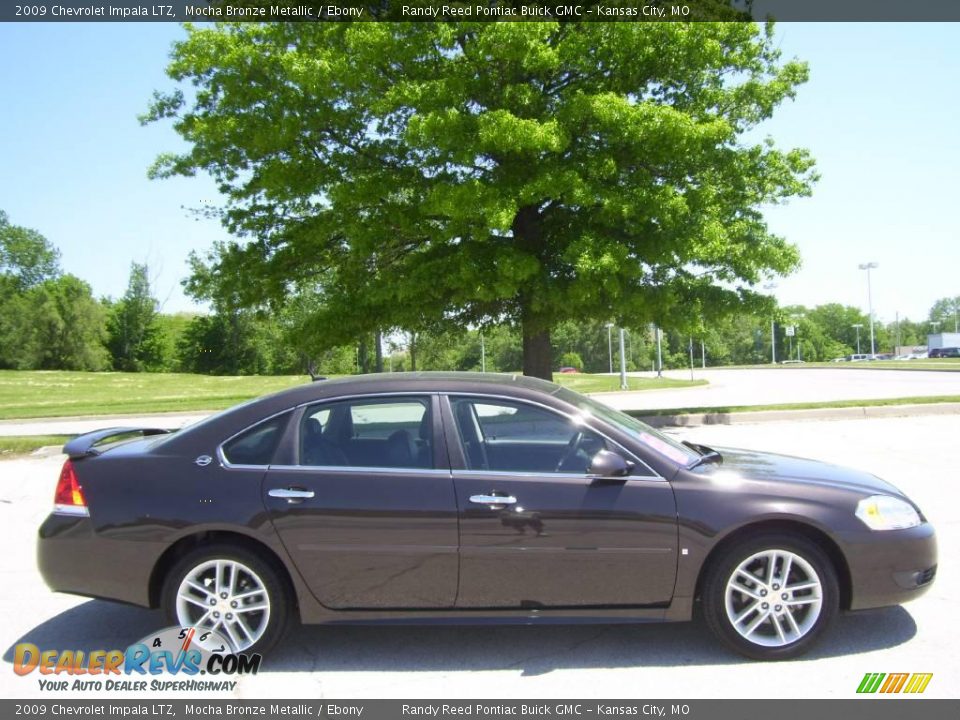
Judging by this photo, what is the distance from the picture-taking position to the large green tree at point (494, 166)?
1423cm

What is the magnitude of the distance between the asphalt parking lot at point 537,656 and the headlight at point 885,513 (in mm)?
659

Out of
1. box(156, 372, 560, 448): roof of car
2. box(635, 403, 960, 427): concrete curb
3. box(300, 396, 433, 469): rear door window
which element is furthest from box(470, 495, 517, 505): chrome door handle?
box(635, 403, 960, 427): concrete curb

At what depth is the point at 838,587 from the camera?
399 centimetres

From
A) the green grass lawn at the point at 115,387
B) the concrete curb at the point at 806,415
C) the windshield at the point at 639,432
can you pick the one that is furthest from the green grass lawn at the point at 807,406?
the green grass lawn at the point at 115,387

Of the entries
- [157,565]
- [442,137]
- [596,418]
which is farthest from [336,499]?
[442,137]

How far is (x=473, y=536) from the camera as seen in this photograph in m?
3.92

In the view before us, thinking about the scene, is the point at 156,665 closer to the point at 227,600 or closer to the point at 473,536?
the point at 227,600

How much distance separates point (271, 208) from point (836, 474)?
1578 centimetres

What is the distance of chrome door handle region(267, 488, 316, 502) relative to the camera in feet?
13.1

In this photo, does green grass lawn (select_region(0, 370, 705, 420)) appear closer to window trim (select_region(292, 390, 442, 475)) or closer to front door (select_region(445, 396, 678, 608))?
window trim (select_region(292, 390, 442, 475))

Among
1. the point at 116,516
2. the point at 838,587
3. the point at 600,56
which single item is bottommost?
the point at 838,587

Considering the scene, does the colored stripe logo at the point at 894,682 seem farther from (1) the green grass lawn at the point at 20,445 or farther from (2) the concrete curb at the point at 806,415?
(1) the green grass lawn at the point at 20,445

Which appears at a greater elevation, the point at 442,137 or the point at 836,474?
the point at 442,137
